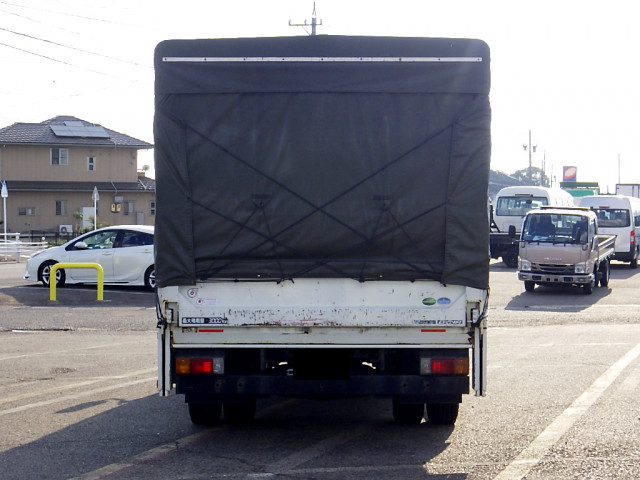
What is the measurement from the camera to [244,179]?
22.3 ft

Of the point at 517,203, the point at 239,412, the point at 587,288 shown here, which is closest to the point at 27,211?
the point at 517,203

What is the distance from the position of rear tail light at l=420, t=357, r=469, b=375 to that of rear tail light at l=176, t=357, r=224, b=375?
1523 millimetres

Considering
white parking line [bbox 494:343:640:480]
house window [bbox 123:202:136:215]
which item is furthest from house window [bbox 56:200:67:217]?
white parking line [bbox 494:343:640:480]

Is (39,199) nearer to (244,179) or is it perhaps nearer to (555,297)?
(555,297)

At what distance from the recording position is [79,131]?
54438 mm

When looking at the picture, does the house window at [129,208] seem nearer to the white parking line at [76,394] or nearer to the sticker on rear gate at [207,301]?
the white parking line at [76,394]

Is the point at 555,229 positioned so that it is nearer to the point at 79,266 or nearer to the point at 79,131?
the point at 79,266

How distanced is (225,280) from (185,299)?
12.9 inches

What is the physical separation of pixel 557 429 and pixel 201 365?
307 cm

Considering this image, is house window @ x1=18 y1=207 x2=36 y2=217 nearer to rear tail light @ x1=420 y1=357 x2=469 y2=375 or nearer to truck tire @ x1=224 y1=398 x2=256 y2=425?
truck tire @ x1=224 y1=398 x2=256 y2=425

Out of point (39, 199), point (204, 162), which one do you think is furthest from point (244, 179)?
point (39, 199)

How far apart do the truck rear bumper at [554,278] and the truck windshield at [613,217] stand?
440 inches

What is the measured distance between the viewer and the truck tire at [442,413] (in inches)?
293

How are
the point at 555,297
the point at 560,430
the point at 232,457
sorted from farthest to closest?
the point at 555,297 < the point at 560,430 < the point at 232,457
